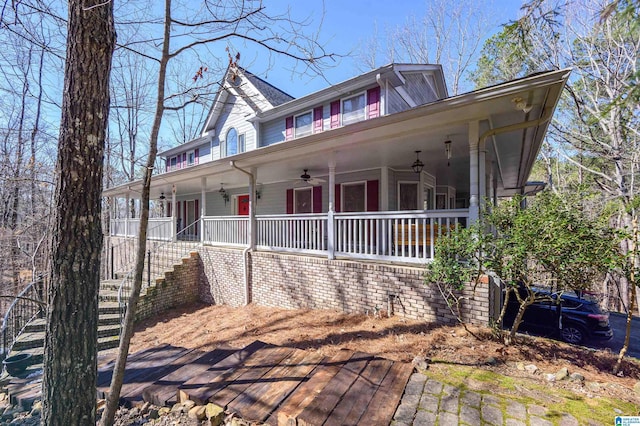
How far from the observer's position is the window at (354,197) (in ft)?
29.3

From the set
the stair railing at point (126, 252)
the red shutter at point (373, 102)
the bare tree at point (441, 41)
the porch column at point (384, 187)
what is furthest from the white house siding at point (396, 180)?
the bare tree at point (441, 41)

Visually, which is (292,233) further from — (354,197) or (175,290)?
(175,290)

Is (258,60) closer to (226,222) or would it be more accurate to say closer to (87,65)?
(87,65)

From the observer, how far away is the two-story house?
4602mm

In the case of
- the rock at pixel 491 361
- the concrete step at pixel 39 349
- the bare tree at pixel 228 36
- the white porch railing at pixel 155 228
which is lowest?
the concrete step at pixel 39 349

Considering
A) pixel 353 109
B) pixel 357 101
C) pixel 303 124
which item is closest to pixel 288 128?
pixel 303 124

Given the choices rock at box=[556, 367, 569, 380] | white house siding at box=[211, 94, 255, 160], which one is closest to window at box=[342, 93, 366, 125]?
white house siding at box=[211, 94, 255, 160]

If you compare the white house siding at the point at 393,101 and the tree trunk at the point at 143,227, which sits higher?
the white house siding at the point at 393,101

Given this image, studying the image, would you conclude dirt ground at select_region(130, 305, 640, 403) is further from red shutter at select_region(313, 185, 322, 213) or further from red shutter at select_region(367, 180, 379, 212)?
red shutter at select_region(313, 185, 322, 213)

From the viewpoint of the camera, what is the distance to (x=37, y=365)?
19.1ft

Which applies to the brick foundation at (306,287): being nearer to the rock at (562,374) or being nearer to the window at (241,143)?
the rock at (562,374)

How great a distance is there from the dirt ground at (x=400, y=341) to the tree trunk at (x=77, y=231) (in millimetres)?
2687

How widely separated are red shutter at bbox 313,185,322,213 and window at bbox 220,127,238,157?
5967 mm

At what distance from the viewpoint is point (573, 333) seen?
618cm
